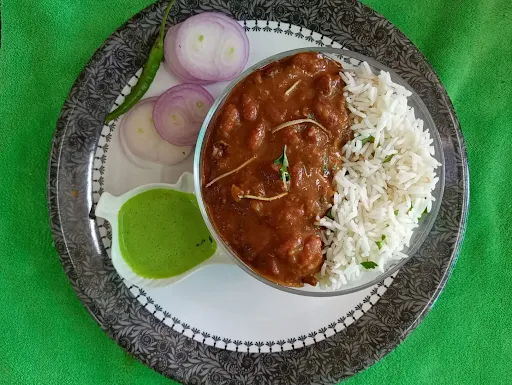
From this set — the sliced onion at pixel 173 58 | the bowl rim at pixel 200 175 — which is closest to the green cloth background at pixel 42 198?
the sliced onion at pixel 173 58

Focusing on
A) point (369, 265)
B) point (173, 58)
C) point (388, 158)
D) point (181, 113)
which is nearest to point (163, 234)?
point (181, 113)

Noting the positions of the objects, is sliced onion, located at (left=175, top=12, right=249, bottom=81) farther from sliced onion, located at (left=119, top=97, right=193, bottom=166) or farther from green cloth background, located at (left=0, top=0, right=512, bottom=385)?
green cloth background, located at (left=0, top=0, right=512, bottom=385)

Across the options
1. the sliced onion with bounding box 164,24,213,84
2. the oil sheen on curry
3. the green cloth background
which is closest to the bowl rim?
the oil sheen on curry

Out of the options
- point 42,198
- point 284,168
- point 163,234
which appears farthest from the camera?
point 42,198

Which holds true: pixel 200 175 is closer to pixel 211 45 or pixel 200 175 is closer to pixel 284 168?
pixel 284 168

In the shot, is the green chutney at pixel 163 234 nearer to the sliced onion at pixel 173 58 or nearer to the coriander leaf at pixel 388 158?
the sliced onion at pixel 173 58

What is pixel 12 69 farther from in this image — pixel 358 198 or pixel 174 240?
pixel 358 198
